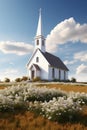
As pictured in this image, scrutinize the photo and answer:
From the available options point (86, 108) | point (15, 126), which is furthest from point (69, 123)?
point (86, 108)

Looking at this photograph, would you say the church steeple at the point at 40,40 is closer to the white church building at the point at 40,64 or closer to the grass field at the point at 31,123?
the white church building at the point at 40,64

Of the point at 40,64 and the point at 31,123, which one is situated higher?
the point at 40,64

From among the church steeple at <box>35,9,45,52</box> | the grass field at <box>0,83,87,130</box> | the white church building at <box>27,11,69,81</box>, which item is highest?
the church steeple at <box>35,9,45,52</box>

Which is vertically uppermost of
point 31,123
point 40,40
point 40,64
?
point 40,40

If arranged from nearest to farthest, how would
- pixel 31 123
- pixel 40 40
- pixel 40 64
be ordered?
pixel 31 123
pixel 40 64
pixel 40 40

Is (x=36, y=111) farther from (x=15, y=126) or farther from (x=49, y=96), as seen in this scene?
(x=49, y=96)

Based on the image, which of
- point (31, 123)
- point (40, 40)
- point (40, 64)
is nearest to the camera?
point (31, 123)

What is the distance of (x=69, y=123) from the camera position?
8.59m

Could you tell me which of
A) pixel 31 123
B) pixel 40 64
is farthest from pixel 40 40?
pixel 31 123

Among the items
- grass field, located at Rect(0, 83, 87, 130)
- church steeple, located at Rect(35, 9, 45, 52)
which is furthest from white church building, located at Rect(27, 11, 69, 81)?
grass field, located at Rect(0, 83, 87, 130)

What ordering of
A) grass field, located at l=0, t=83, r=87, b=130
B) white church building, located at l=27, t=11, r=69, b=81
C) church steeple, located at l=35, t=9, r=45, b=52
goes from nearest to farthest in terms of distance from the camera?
grass field, located at l=0, t=83, r=87, b=130, white church building, located at l=27, t=11, r=69, b=81, church steeple, located at l=35, t=9, r=45, b=52

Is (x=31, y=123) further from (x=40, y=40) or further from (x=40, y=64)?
(x=40, y=40)

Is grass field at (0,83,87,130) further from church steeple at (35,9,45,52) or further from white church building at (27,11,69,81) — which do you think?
church steeple at (35,9,45,52)

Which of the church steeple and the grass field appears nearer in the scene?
the grass field
